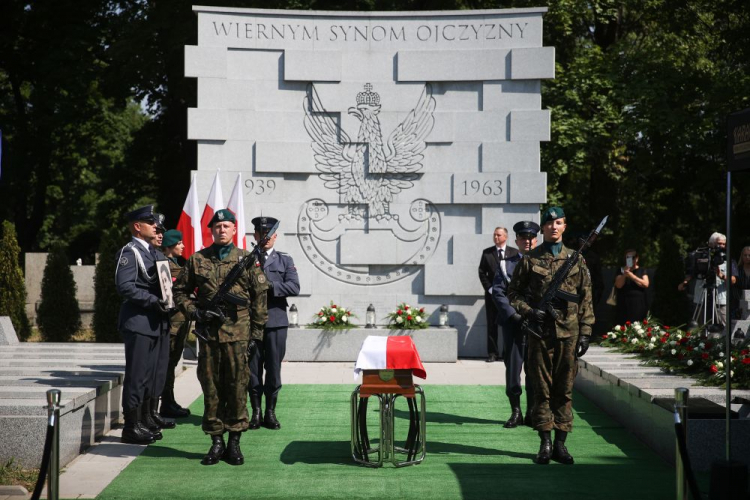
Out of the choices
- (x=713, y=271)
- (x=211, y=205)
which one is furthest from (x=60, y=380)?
(x=713, y=271)

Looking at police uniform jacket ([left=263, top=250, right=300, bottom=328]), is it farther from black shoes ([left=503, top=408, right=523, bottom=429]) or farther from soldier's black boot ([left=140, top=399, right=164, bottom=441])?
black shoes ([left=503, top=408, right=523, bottom=429])

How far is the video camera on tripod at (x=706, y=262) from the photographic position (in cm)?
1393

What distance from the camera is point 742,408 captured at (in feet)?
26.0

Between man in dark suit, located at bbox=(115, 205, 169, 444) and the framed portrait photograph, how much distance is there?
0.19 feet

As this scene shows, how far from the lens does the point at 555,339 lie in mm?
8164

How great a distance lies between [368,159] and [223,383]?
8.13 m

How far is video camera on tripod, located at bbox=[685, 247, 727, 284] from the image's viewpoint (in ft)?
45.7

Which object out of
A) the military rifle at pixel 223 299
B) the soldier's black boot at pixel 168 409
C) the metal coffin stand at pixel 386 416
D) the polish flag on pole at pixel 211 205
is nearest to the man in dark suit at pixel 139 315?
the military rifle at pixel 223 299

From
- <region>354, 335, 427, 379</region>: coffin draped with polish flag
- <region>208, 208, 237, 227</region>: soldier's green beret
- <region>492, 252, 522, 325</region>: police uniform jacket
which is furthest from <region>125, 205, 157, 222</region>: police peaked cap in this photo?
<region>492, 252, 522, 325</region>: police uniform jacket

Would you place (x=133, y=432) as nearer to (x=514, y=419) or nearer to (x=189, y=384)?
(x=514, y=419)

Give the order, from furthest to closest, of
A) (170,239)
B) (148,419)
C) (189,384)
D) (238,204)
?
(238,204) → (189,384) → (170,239) → (148,419)

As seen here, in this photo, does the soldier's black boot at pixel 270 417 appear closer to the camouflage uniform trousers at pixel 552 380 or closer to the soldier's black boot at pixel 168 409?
the soldier's black boot at pixel 168 409

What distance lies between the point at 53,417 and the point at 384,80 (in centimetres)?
1086

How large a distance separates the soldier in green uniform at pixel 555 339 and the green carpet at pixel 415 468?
33 centimetres
